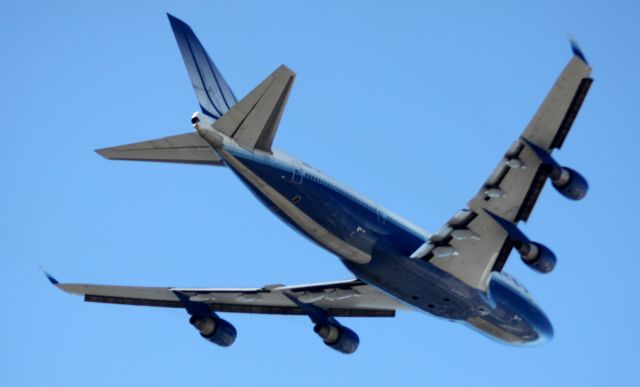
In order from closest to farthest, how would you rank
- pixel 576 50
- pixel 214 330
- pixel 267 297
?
pixel 576 50
pixel 214 330
pixel 267 297

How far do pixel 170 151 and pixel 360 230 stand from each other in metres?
7.00

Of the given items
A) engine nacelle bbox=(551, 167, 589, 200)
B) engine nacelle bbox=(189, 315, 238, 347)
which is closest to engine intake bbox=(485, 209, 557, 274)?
engine nacelle bbox=(551, 167, 589, 200)

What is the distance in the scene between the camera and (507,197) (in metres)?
30.6

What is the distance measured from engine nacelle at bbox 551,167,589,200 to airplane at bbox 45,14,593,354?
0.11ft

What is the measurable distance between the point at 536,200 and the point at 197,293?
14368 mm

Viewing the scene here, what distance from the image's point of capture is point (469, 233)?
32094 millimetres

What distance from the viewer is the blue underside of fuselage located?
30.7 metres

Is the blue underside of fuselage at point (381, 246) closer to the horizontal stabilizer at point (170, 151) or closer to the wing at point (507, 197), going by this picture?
the wing at point (507, 197)

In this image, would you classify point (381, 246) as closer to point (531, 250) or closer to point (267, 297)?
point (531, 250)

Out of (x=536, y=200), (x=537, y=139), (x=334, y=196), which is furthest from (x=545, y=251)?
(x=334, y=196)

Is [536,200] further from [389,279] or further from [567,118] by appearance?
[389,279]

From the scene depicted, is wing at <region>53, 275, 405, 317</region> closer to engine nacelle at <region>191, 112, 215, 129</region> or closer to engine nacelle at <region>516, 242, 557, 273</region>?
engine nacelle at <region>516, 242, 557, 273</region>

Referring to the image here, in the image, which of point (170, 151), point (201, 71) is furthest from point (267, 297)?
point (170, 151)

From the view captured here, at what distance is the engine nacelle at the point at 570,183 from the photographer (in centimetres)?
2917
